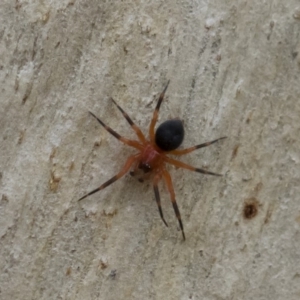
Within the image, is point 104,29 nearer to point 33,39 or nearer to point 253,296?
point 33,39

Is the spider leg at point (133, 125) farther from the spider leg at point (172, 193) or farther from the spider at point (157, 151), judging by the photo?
the spider leg at point (172, 193)

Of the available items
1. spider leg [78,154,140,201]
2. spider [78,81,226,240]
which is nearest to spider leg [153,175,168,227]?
spider [78,81,226,240]

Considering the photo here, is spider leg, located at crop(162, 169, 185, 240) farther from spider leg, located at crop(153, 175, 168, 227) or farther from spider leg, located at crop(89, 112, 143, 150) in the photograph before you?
spider leg, located at crop(89, 112, 143, 150)

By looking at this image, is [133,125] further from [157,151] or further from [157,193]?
[157,193]

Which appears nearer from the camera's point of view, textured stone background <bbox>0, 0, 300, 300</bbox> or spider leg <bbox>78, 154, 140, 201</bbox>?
textured stone background <bbox>0, 0, 300, 300</bbox>

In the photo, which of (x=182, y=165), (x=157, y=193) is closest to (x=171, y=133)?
(x=182, y=165)

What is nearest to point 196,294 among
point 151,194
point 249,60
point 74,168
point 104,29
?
point 151,194
